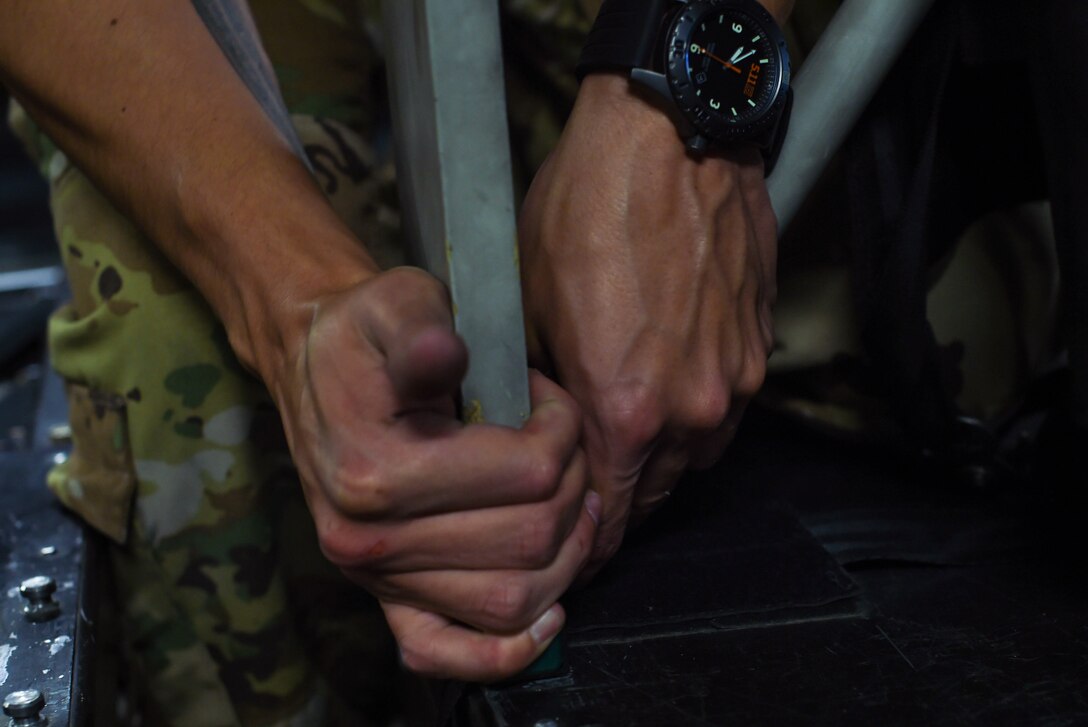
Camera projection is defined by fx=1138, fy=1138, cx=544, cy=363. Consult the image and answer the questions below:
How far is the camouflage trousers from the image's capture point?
813 millimetres

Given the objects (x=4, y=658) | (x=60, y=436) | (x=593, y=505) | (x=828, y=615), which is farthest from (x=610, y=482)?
(x=60, y=436)

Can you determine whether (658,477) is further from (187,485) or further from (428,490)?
(187,485)

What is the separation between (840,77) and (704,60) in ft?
0.34

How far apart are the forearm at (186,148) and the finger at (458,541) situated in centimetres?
12

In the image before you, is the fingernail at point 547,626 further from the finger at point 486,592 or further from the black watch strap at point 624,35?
the black watch strap at point 624,35

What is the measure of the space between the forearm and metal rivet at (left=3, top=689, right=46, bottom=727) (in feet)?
0.67

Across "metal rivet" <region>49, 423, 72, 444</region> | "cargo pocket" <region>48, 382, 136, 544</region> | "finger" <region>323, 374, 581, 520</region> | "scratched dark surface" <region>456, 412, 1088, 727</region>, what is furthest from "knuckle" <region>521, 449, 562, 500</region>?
A: "metal rivet" <region>49, 423, 72, 444</region>

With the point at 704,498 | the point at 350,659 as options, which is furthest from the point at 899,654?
the point at 350,659

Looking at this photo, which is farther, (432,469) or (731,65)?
(731,65)

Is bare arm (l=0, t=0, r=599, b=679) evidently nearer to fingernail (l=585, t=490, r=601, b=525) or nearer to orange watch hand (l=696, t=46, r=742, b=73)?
fingernail (l=585, t=490, r=601, b=525)

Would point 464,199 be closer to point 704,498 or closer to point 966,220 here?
point 704,498

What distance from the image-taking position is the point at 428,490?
0.50m

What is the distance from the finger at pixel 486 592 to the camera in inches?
21.0

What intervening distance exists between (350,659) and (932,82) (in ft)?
2.01
